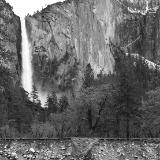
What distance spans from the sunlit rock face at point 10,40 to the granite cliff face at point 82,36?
4.73 metres

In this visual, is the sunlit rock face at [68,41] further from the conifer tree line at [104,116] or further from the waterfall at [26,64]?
the conifer tree line at [104,116]

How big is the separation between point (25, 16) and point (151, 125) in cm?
9506

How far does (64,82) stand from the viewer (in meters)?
120

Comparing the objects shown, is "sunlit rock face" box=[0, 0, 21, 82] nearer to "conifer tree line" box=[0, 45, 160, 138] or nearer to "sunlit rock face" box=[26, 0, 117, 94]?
"sunlit rock face" box=[26, 0, 117, 94]

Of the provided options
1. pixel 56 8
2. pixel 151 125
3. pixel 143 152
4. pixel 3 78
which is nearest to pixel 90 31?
pixel 56 8

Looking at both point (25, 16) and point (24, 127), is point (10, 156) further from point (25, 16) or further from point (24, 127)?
point (25, 16)

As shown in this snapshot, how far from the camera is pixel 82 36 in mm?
134750

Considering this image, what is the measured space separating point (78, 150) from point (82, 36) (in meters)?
117

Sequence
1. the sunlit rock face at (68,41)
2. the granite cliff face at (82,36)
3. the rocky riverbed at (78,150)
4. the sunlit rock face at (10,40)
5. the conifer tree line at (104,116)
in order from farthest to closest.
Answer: the granite cliff face at (82,36) < the sunlit rock face at (68,41) < the sunlit rock face at (10,40) < the conifer tree line at (104,116) < the rocky riverbed at (78,150)

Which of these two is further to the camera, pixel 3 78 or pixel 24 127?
pixel 3 78

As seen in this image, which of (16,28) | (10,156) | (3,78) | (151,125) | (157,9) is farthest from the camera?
(157,9)

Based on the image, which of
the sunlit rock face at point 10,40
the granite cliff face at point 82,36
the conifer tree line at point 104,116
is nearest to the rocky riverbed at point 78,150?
the conifer tree line at point 104,116

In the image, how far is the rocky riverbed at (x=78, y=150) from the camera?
19422 millimetres

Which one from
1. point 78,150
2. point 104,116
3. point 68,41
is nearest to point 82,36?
point 68,41
